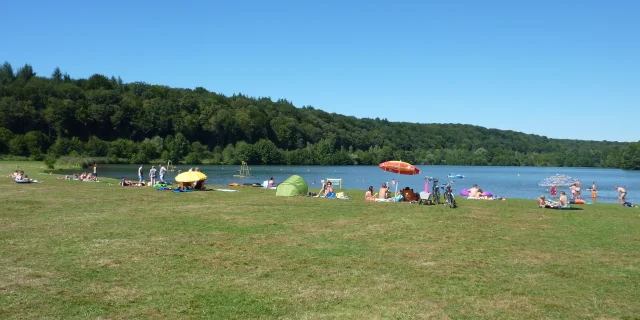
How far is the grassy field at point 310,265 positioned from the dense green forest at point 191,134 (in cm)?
9003

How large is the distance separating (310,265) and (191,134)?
463 ft

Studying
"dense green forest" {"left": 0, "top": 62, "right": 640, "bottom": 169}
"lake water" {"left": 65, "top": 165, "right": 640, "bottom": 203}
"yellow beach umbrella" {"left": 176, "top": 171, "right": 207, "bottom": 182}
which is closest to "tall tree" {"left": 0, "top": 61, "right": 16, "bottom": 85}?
"dense green forest" {"left": 0, "top": 62, "right": 640, "bottom": 169}

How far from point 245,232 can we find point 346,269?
5016 millimetres

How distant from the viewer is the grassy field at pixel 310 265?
773 cm

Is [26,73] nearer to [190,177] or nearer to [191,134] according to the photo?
[191,134]

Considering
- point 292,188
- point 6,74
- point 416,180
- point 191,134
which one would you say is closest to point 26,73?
point 6,74

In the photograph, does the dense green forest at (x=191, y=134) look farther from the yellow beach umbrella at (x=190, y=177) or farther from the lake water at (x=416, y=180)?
the yellow beach umbrella at (x=190, y=177)

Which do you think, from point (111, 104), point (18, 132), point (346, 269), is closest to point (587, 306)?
point (346, 269)

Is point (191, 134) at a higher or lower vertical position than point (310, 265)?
higher

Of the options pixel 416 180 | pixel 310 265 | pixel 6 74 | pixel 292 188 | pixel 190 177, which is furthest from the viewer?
pixel 6 74

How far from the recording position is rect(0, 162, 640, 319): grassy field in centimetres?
773

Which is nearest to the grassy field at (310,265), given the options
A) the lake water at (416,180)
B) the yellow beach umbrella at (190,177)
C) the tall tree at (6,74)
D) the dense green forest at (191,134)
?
the yellow beach umbrella at (190,177)

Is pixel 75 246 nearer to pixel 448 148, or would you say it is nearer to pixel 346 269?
pixel 346 269

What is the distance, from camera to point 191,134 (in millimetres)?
146500
